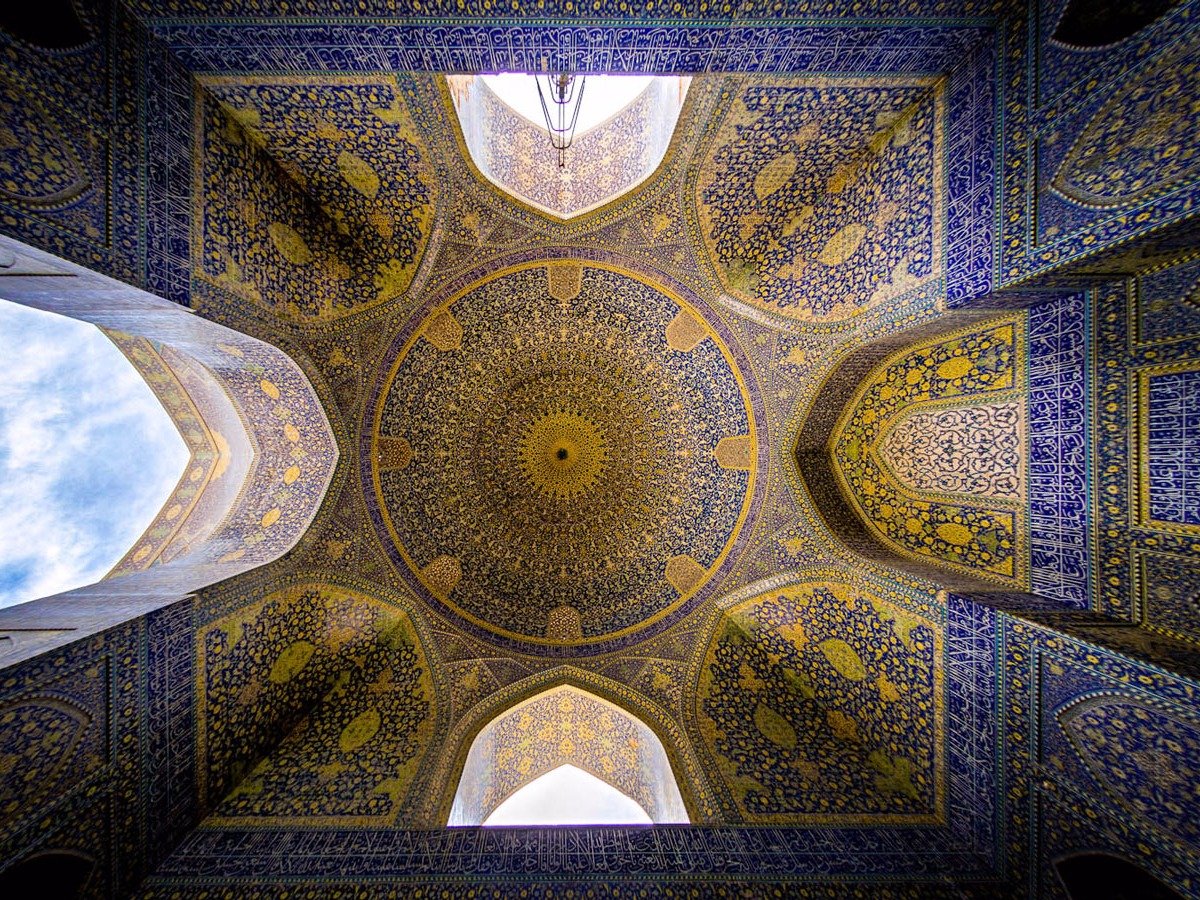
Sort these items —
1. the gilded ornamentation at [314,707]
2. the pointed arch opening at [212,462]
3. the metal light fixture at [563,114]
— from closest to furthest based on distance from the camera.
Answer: the pointed arch opening at [212,462] → the gilded ornamentation at [314,707] → the metal light fixture at [563,114]

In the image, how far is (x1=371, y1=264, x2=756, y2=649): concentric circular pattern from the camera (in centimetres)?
554

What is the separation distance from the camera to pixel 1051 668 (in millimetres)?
3217

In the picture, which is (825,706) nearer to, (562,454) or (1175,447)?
(1175,447)

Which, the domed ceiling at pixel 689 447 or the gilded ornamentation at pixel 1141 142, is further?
the domed ceiling at pixel 689 447

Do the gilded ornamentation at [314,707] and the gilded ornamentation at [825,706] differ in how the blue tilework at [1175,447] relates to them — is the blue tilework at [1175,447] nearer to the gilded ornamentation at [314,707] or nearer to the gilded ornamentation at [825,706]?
the gilded ornamentation at [825,706]

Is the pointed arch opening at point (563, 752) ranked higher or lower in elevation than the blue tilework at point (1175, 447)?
lower

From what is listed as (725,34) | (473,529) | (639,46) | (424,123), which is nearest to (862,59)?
(725,34)

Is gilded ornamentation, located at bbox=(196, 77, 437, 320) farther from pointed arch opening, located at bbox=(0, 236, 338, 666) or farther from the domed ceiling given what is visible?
pointed arch opening, located at bbox=(0, 236, 338, 666)

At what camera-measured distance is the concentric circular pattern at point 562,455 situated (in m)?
5.54

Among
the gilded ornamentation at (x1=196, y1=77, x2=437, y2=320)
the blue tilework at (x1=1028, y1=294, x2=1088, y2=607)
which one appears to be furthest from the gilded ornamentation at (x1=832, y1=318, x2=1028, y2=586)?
the gilded ornamentation at (x1=196, y1=77, x2=437, y2=320)

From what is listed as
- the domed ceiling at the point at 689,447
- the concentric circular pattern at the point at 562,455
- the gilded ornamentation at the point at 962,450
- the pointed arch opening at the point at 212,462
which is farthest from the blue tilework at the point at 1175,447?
the pointed arch opening at the point at 212,462

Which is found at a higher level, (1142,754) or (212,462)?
(212,462)

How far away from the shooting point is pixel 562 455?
6324mm

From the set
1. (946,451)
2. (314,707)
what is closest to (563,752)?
(314,707)
